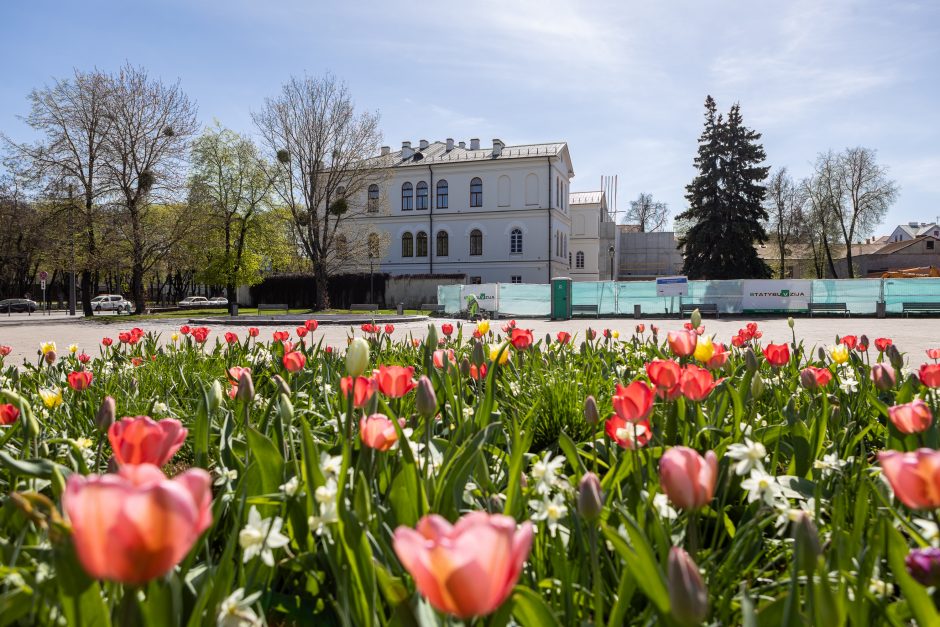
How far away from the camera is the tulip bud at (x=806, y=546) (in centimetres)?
92

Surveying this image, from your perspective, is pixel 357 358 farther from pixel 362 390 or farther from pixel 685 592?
pixel 685 592

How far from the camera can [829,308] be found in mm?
24672

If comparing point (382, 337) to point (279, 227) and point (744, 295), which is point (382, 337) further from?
point (279, 227)

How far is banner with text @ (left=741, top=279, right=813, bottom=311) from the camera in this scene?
81.7ft

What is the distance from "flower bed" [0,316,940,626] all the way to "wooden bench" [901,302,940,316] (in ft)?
85.0

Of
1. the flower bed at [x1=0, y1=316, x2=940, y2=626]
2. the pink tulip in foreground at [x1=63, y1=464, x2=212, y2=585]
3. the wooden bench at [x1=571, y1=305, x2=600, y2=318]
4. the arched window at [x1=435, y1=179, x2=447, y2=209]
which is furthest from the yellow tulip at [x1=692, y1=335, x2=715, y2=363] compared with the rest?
the arched window at [x1=435, y1=179, x2=447, y2=209]

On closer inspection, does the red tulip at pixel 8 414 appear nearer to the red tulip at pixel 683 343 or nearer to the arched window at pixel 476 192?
the red tulip at pixel 683 343

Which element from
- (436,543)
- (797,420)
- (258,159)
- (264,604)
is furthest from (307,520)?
(258,159)

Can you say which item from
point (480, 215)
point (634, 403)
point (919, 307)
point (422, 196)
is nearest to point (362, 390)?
point (634, 403)

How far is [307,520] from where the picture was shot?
137 cm

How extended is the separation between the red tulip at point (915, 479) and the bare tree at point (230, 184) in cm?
3642

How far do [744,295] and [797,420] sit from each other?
25.6 metres

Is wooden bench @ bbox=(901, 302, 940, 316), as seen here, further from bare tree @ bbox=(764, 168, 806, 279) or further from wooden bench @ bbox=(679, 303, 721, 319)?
bare tree @ bbox=(764, 168, 806, 279)

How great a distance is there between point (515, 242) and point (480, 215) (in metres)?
3.28
